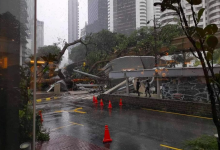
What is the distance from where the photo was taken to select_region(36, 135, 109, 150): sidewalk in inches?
203

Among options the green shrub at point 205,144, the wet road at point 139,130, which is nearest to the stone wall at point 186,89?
the wet road at point 139,130

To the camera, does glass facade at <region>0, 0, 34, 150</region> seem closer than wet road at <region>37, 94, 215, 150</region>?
Yes

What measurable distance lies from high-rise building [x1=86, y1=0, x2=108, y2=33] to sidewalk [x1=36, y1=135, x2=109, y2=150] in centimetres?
1782

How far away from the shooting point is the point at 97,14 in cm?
2345

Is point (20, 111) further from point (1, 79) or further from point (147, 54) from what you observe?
point (147, 54)

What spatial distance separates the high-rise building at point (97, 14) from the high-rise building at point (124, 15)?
1.03 m

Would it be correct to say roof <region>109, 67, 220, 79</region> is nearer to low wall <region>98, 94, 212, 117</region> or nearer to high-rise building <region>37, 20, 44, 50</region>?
low wall <region>98, 94, 212, 117</region>

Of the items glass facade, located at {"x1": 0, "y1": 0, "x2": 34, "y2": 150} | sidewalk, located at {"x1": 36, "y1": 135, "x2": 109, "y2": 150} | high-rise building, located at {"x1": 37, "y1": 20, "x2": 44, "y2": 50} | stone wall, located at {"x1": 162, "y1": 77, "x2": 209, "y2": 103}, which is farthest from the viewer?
stone wall, located at {"x1": 162, "y1": 77, "x2": 209, "y2": 103}

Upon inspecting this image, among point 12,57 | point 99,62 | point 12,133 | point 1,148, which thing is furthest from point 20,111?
point 99,62

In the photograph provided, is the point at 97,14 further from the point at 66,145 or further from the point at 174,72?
the point at 66,145

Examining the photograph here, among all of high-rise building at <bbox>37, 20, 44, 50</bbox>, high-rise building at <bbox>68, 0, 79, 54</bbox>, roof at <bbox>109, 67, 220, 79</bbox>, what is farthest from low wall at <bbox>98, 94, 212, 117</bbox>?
high-rise building at <bbox>37, 20, 44, 50</bbox>

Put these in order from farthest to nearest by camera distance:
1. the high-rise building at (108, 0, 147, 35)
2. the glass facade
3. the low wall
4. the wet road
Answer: the high-rise building at (108, 0, 147, 35)
the low wall
the wet road
the glass facade

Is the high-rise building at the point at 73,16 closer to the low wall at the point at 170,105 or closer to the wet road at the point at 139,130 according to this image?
the low wall at the point at 170,105

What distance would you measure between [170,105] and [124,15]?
15.0 metres
